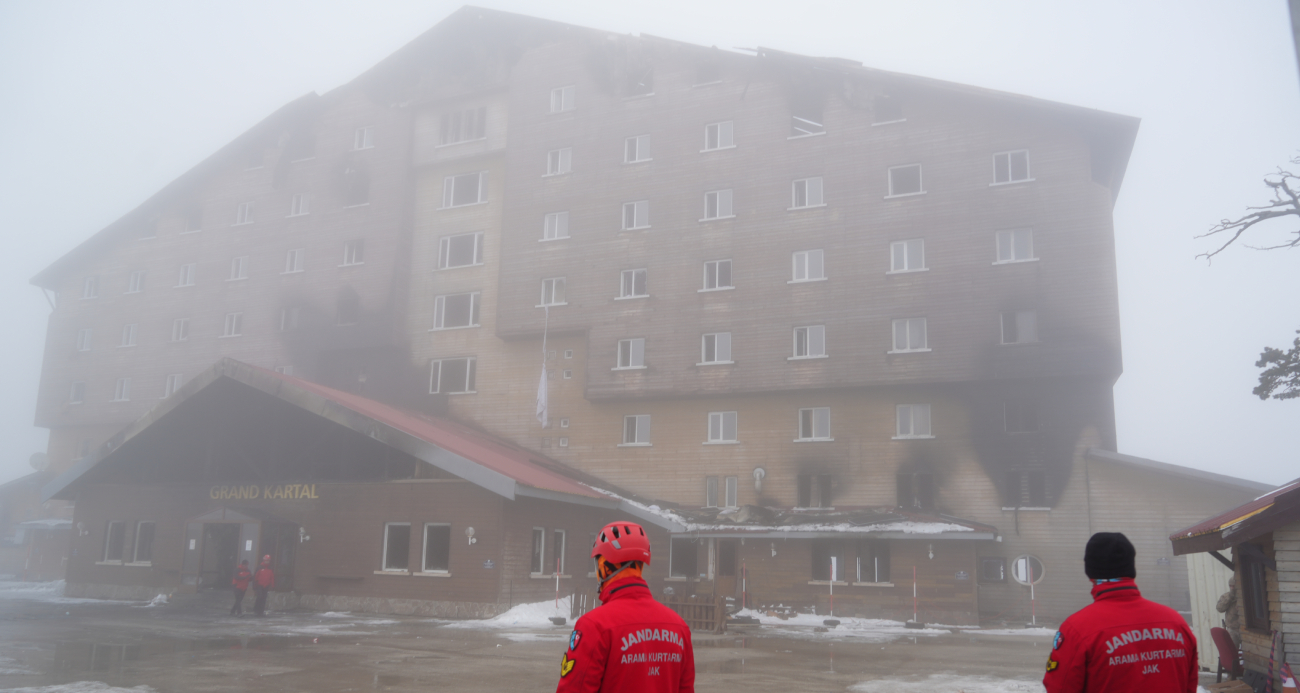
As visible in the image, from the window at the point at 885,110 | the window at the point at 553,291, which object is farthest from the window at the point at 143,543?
the window at the point at 885,110

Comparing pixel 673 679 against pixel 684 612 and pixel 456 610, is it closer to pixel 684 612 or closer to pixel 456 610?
pixel 684 612

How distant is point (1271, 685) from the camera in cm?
1322

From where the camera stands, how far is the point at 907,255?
3969cm

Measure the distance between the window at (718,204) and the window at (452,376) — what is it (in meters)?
14.1

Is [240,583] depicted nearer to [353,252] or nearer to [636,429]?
[636,429]

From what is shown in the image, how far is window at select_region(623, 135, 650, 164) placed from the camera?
4522 centimetres

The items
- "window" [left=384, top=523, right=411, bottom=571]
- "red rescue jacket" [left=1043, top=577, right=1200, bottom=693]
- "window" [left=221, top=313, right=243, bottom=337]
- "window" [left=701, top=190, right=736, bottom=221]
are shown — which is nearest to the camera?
"red rescue jacket" [left=1043, top=577, right=1200, bottom=693]

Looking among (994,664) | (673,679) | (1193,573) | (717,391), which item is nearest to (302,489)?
(717,391)

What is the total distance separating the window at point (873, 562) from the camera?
36.4 metres

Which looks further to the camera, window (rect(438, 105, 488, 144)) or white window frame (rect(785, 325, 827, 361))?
window (rect(438, 105, 488, 144))

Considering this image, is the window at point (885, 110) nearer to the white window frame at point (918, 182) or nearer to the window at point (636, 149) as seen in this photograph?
the white window frame at point (918, 182)

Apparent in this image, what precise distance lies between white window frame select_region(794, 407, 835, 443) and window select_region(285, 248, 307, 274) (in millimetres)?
29236

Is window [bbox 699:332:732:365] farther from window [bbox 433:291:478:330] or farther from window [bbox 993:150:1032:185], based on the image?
window [bbox 993:150:1032:185]

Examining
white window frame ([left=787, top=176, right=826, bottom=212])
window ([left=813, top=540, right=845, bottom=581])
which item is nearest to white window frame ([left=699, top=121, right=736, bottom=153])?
white window frame ([left=787, top=176, right=826, bottom=212])
